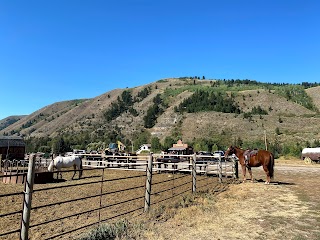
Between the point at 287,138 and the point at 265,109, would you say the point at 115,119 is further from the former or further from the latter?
the point at 287,138

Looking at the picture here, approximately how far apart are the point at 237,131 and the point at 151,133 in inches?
1324

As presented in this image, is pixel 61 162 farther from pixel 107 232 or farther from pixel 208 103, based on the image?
pixel 208 103

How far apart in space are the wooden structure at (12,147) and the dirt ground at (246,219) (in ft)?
135

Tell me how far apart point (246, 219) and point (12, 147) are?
45.3 meters

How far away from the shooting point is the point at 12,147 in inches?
1781

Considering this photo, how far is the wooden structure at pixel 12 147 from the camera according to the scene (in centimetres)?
4369

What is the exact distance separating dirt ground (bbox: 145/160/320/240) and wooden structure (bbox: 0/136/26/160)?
41.0 m

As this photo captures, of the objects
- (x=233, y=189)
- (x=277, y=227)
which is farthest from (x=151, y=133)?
(x=277, y=227)

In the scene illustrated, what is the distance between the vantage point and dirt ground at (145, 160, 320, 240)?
6.59m

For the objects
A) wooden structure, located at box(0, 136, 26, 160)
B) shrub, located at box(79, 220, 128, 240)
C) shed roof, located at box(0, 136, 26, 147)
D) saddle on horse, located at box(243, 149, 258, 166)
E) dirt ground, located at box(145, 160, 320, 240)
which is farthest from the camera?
shed roof, located at box(0, 136, 26, 147)

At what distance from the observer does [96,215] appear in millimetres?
8344

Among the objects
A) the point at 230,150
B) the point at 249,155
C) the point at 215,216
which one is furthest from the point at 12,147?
the point at 215,216

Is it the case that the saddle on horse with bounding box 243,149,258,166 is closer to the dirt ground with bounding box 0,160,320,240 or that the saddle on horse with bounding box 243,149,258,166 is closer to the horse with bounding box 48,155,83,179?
the dirt ground with bounding box 0,160,320,240

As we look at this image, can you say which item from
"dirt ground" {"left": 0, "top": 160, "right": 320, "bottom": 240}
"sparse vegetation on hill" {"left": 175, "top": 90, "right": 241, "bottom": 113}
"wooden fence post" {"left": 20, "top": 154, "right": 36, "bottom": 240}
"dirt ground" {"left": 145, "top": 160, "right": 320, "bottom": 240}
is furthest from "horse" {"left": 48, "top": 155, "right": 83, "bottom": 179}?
"sparse vegetation on hill" {"left": 175, "top": 90, "right": 241, "bottom": 113}
